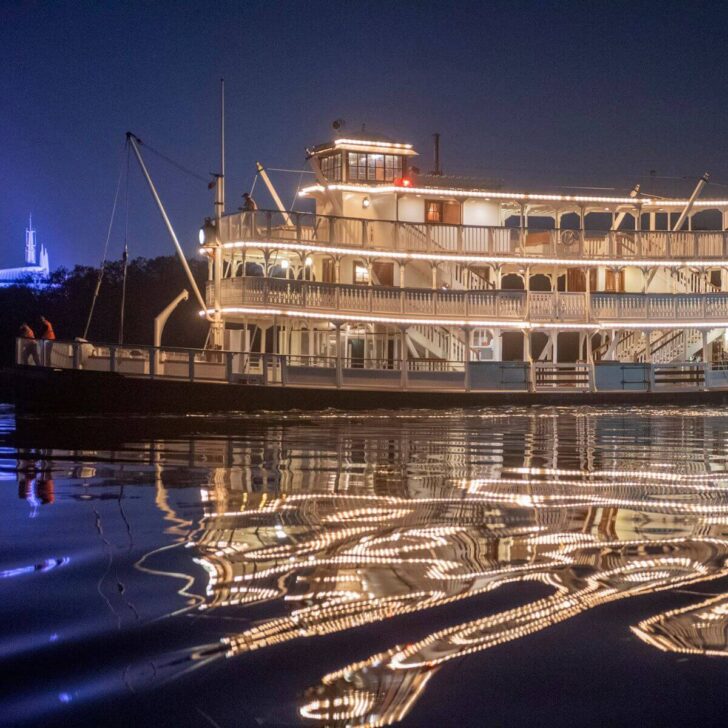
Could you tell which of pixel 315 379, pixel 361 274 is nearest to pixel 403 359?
pixel 315 379

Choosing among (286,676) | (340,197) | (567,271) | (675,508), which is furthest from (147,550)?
(567,271)

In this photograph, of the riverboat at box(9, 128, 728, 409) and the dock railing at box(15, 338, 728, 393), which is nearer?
the dock railing at box(15, 338, 728, 393)

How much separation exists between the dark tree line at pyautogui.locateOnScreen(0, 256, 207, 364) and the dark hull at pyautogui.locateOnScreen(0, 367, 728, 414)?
39997mm

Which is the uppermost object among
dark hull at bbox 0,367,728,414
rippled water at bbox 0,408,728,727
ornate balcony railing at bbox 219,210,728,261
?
ornate balcony railing at bbox 219,210,728,261

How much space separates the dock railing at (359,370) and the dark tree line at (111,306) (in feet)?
129

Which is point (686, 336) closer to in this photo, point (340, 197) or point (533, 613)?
point (340, 197)

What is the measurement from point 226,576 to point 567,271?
112ft

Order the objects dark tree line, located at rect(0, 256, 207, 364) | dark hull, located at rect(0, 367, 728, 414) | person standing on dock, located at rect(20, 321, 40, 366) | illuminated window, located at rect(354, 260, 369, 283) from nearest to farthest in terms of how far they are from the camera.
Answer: dark hull, located at rect(0, 367, 728, 414)
person standing on dock, located at rect(20, 321, 40, 366)
illuminated window, located at rect(354, 260, 369, 283)
dark tree line, located at rect(0, 256, 207, 364)

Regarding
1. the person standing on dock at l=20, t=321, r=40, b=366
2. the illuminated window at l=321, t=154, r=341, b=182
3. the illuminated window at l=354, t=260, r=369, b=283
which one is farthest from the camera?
the illuminated window at l=321, t=154, r=341, b=182

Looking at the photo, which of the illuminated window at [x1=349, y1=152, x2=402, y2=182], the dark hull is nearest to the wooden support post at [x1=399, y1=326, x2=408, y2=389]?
the dark hull

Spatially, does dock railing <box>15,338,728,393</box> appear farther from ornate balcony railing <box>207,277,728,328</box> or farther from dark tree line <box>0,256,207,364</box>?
dark tree line <box>0,256,207,364</box>

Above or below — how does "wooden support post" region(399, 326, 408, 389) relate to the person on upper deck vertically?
below

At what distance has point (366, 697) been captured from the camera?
2959 mm

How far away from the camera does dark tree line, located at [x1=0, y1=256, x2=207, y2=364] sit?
7294 centimetres
